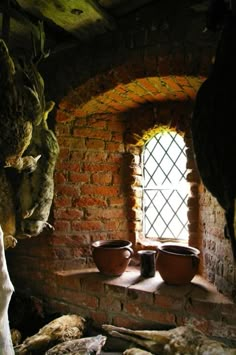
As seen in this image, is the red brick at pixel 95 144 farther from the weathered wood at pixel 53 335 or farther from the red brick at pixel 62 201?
the weathered wood at pixel 53 335

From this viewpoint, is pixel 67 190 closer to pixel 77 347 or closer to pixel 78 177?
pixel 78 177

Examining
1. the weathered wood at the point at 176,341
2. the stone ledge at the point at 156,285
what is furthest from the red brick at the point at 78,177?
the weathered wood at the point at 176,341

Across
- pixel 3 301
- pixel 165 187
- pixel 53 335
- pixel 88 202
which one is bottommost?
pixel 53 335

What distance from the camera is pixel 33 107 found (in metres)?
1.04

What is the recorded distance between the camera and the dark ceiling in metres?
1.25

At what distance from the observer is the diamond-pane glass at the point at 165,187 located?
6.48 feet

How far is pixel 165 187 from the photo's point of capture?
2.03 metres

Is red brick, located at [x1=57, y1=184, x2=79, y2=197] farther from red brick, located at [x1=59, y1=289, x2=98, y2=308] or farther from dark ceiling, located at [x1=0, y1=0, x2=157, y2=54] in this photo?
dark ceiling, located at [x1=0, y1=0, x2=157, y2=54]

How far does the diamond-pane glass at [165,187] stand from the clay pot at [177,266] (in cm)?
42

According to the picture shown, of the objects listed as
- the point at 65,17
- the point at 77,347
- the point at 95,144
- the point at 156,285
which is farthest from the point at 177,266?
the point at 65,17

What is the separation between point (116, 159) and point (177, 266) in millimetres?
846

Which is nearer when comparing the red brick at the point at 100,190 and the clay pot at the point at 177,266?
the clay pot at the point at 177,266

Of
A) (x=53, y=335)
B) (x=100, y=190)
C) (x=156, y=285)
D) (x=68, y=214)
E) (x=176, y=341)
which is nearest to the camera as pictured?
(x=176, y=341)

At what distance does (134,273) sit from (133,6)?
1.52 metres
